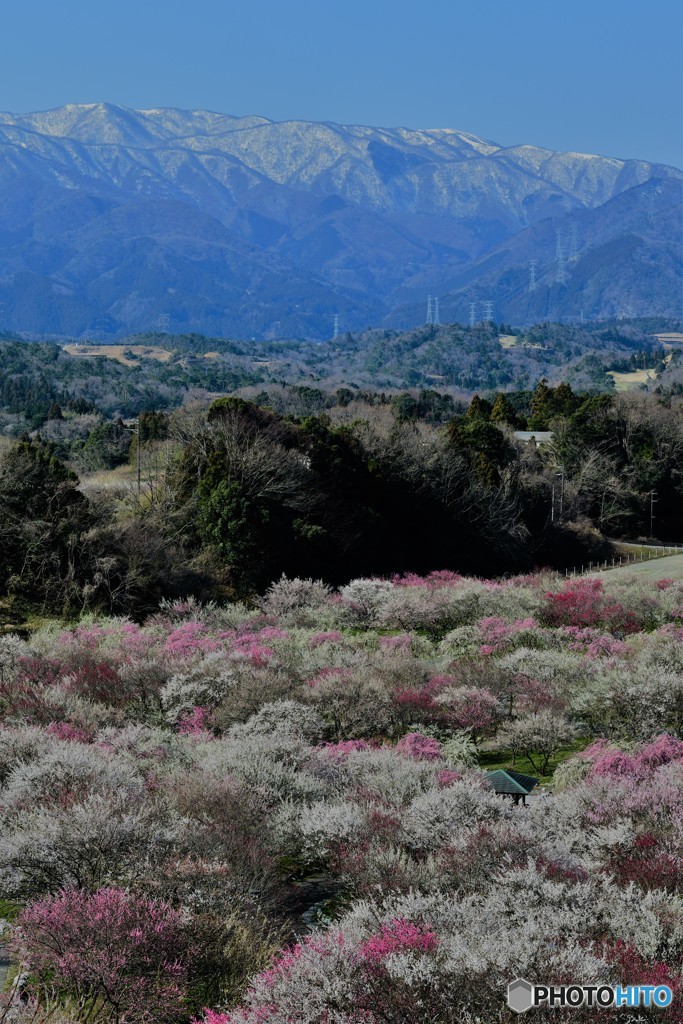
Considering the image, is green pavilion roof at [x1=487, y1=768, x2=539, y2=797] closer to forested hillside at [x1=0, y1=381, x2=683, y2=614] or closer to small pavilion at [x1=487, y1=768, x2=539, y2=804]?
small pavilion at [x1=487, y1=768, x2=539, y2=804]

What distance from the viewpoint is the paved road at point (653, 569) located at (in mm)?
49500

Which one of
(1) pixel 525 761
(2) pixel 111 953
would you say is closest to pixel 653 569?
(1) pixel 525 761

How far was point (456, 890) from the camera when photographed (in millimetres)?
11789

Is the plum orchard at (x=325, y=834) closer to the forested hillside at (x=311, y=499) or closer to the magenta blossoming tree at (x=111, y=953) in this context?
the magenta blossoming tree at (x=111, y=953)

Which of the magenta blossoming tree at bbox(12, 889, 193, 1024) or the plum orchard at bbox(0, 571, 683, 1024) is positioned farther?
the magenta blossoming tree at bbox(12, 889, 193, 1024)

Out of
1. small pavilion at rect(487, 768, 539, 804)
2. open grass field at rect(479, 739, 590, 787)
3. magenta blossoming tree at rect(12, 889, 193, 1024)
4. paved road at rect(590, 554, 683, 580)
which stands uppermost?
magenta blossoming tree at rect(12, 889, 193, 1024)

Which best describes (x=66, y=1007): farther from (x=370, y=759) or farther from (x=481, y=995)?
(x=370, y=759)

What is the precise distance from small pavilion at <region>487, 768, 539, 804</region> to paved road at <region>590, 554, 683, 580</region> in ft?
106

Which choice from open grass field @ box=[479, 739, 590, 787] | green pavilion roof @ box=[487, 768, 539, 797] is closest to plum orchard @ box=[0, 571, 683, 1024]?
open grass field @ box=[479, 739, 590, 787]

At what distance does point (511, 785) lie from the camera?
16.5 meters

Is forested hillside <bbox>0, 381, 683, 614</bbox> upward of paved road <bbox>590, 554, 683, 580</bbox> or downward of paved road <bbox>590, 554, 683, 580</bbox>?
upward

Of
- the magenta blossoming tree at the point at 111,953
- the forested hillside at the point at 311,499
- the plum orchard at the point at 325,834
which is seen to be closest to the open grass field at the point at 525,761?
the plum orchard at the point at 325,834

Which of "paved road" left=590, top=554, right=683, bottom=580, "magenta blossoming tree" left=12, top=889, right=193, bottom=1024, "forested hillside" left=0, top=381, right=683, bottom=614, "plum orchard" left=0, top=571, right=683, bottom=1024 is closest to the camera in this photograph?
"plum orchard" left=0, top=571, right=683, bottom=1024

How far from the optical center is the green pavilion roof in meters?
16.4
